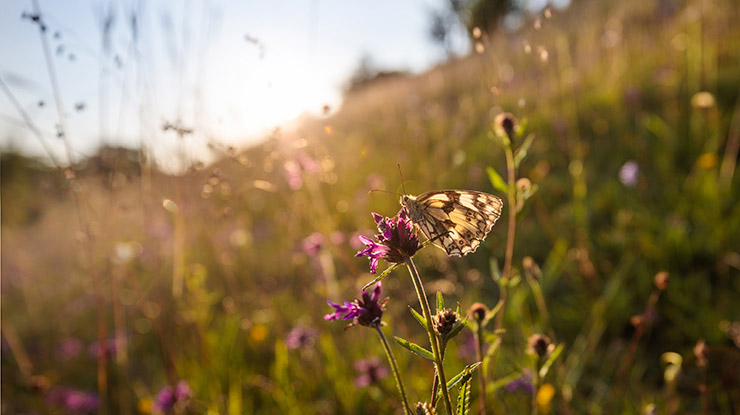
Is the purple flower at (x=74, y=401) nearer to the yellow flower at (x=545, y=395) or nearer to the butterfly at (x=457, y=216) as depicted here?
the yellow flower at (x=545, y=395)

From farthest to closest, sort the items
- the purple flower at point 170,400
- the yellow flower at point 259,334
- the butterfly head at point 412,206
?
the yellow flower at point 259,334, the purple flower at point 170,400, the butterfly head at point 412,206

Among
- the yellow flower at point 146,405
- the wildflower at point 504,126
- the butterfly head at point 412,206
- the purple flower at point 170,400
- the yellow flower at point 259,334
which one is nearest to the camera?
the butterfly head at point 412,206

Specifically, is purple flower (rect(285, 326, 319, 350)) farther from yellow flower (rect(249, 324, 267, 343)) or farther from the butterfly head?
the butterfly head

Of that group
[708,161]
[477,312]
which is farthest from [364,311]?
[708,161]

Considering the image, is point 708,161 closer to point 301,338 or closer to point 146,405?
point 301,338

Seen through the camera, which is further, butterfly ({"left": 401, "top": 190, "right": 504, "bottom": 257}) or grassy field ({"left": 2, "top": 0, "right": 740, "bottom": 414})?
grassy field ({"left": 2, "top": 0, "right": 740, "bottom": 414})

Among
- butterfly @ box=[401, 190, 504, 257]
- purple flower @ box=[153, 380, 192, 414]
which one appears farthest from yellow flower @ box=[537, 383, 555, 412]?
purple flower @ box=[153, 380, 192, 414]

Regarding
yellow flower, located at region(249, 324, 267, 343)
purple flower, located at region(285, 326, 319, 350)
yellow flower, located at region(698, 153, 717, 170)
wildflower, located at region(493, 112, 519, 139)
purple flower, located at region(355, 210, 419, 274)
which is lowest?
yellow flower, located at region(249, 324, 267, 343)

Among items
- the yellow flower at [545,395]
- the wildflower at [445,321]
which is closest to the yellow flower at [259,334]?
the yellow flower at [545,395]
